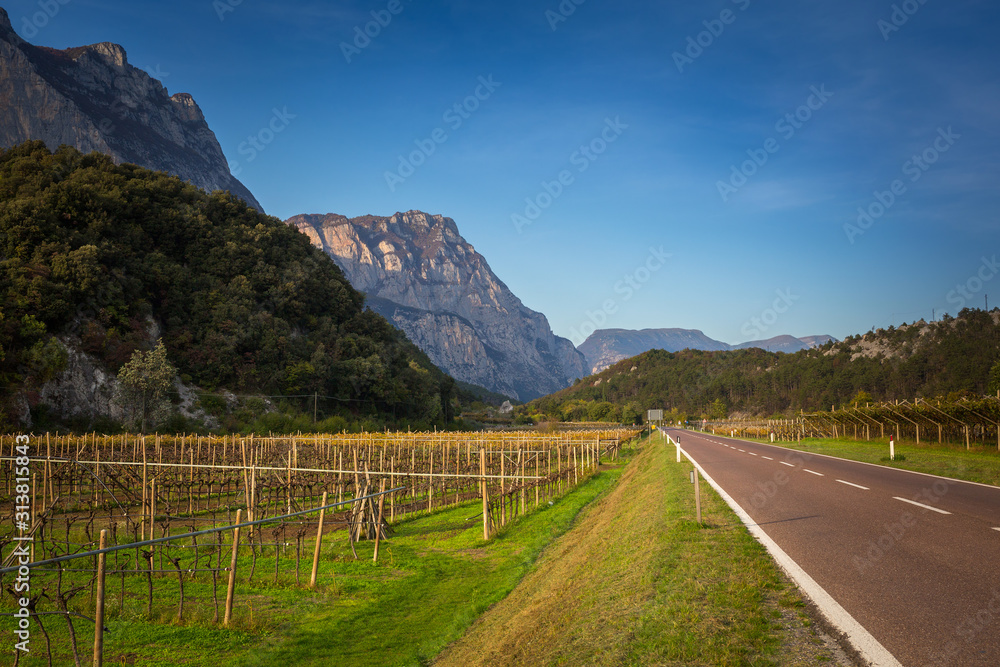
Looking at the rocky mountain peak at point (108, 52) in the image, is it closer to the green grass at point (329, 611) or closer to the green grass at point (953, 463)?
the green grass at point (329, 611)

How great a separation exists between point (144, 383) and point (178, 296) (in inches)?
985

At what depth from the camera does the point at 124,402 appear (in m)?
53.8

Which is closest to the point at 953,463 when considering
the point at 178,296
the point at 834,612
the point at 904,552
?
the point at 904,552

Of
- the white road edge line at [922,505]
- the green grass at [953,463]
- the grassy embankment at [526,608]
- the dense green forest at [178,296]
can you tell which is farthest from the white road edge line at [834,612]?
the dense green forest at [178,296]

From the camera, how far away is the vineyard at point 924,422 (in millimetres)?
29656

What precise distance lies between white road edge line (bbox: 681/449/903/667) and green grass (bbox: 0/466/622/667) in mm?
5261

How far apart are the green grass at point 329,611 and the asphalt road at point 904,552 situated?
5853 millimetres

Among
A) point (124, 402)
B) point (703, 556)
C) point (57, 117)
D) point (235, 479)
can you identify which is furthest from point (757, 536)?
point (57, 117)

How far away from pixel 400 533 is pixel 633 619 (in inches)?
606

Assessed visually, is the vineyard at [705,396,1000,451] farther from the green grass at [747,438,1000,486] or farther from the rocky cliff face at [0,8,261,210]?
the rocky cliff face at [0,8,261,210]

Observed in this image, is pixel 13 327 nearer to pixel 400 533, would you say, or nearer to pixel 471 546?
pixel 400 533

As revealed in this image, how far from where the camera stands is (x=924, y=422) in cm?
3572

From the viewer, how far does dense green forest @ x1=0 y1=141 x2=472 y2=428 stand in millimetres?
55250

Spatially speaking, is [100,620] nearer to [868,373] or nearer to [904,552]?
[904,552]
